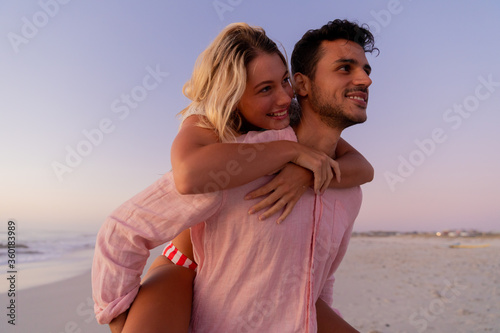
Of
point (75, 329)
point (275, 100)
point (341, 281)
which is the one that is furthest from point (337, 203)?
point (341, 281)

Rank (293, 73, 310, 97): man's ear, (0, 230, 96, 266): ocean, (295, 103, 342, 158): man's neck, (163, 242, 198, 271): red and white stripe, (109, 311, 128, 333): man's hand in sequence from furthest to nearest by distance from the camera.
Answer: (0, 230, 96, 266): ocean
(293, 73, 310, 97): man's ear
(295, 103, 342, 158): man's neck
(163, 242, 198, 271): red and white stripe
(109, 311, 128, 333): man's hand

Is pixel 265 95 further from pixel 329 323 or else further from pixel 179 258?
pixel 329 323

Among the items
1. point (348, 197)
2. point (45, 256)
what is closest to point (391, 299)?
point (348, 197)

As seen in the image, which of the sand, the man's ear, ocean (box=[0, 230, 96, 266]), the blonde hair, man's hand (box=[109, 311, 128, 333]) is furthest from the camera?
ocean (box=[0, 230, 96, 266])

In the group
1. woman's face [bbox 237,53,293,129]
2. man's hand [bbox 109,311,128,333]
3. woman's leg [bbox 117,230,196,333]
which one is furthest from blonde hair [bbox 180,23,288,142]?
man's hand [bbox 109,311,128,333]

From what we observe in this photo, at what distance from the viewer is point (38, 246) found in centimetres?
1090

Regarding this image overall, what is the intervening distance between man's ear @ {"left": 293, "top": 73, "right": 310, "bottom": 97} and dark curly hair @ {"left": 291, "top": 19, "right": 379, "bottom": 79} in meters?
0.03

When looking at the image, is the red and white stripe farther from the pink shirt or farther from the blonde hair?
the blonde hair

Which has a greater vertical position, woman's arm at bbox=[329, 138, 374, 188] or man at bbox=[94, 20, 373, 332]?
woman's arm at bbox=[329, 138, 374, 188]

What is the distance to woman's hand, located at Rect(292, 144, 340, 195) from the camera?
2.14m

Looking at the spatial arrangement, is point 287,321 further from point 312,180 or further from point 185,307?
point 312,180

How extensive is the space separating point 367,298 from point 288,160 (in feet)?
18.9

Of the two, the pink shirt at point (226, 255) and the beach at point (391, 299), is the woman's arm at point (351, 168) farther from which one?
the beach at point (391, 299)

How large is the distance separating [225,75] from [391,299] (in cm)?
601
